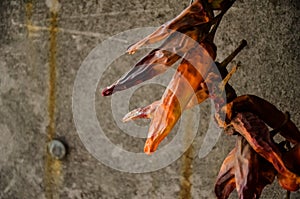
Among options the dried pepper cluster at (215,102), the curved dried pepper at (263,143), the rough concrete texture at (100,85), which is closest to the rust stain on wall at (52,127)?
the rough concrete texture at (100,85)

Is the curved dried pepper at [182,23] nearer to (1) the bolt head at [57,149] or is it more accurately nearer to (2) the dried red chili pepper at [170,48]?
(2) the dried red chili pepper at [170,48]

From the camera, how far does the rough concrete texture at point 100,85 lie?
1.32m

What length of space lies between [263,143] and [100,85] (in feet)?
2.15

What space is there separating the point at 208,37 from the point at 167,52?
0.24ft

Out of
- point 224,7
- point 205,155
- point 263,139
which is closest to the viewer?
point 263,139

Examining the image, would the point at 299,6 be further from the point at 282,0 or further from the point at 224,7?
the point at 224,7

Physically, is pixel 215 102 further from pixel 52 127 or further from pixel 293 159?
pixel 52 127

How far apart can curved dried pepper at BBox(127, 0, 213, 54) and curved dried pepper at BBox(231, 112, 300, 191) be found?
0.51 feet

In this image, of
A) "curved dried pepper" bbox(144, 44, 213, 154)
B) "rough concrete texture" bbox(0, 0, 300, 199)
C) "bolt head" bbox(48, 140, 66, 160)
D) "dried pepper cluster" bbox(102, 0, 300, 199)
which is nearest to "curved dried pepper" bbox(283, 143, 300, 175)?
"dried pepper cluster" bbox(102, 0, 300, 199)

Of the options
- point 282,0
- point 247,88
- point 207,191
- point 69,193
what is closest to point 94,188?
point 69,193

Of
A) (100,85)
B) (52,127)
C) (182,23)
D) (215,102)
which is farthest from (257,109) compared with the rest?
(52,127)

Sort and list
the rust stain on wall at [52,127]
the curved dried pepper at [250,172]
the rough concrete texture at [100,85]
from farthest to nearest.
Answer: the rust stain on wall at [52,127] → the rough concrete texture at [100,85] → the curved dried pepper at [250,172]

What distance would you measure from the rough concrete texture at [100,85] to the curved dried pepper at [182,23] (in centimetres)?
37

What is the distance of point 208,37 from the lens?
0.99 metres
